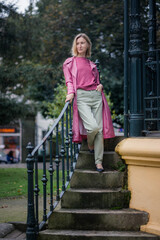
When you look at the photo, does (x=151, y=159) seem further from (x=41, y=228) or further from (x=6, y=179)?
(x=6, y=179)

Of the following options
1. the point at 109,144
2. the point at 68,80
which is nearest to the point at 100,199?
the point at 109,144

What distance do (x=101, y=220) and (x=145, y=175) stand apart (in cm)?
75

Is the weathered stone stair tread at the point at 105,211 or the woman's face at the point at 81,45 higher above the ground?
the woman's face at the point at 81,45

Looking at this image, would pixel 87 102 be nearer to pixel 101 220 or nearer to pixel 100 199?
pixel 100 199

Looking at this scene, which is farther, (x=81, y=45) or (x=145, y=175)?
(x=81, y=45)

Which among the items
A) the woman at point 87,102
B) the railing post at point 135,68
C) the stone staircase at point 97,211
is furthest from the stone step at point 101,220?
the railing post at point 135,68

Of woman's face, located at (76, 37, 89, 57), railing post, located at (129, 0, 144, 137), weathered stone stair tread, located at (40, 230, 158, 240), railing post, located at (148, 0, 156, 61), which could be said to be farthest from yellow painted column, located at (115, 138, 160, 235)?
railing post, located at (148, 0, 156, 61)

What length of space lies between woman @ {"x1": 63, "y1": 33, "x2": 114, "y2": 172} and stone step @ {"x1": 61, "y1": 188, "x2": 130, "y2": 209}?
1.27 ft

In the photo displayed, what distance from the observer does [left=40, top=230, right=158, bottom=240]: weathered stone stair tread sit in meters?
3.85

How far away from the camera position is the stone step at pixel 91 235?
3850mm

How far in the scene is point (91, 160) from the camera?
193 inches

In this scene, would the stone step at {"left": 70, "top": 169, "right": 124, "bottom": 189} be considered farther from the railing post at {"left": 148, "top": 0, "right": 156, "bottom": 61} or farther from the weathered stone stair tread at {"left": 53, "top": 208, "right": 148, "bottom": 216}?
the railing post at {"left": 148, "top": 0, "right": 156, "bottom": 61}

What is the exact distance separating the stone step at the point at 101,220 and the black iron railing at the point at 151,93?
1.09 metres

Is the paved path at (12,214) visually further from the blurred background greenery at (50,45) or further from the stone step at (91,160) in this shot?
the blurred background greenery at (50,45)
